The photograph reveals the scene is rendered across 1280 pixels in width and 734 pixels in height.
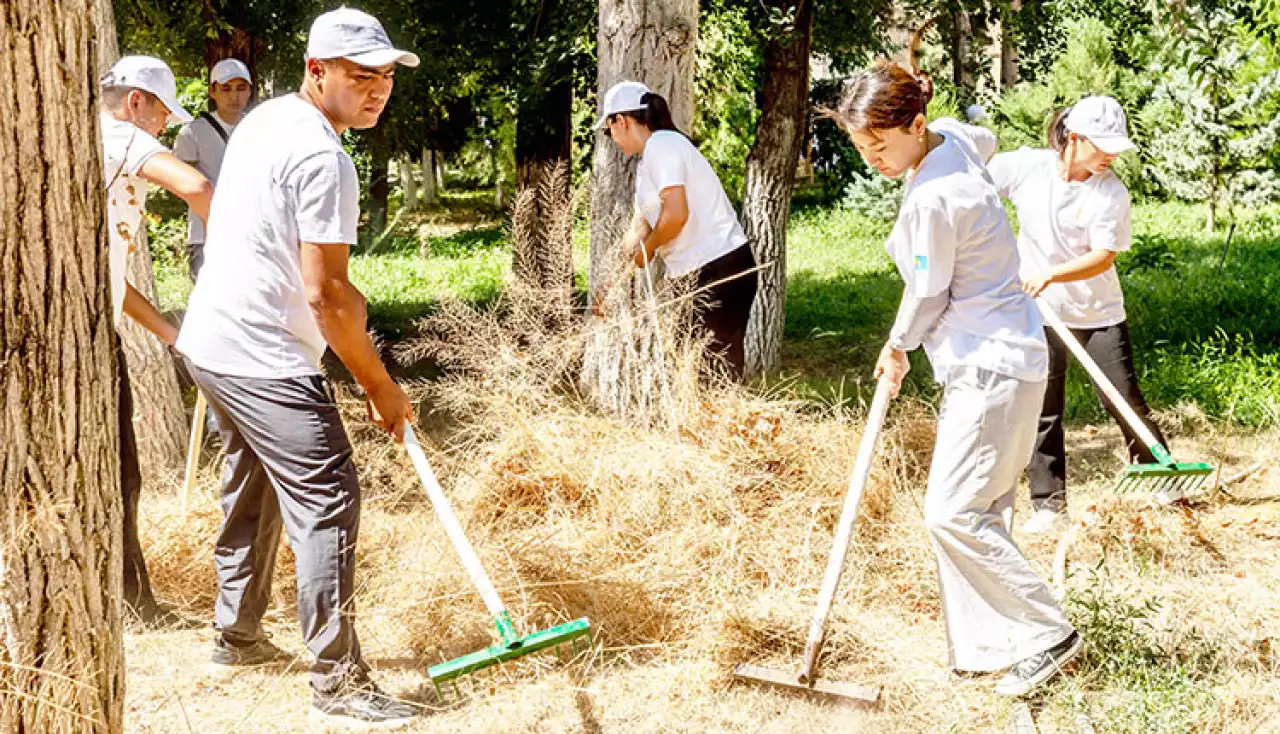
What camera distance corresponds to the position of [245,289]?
11.3 ft

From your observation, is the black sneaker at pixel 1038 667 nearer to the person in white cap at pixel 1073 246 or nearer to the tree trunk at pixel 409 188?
the person in white cap at pixel 1073 246

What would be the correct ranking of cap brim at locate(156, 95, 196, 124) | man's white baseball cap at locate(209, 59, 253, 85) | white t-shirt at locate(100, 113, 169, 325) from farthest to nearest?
man's white baseball cap at locate(209, 59, 253, 85), cap brim at locate(156, 95, 196, 124), white t-shirt at locate(100, 113, 169, 325)

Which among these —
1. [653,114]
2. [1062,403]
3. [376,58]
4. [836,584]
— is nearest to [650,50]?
[653,114]

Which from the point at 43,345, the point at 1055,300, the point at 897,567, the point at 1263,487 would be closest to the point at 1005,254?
the point at 897,567

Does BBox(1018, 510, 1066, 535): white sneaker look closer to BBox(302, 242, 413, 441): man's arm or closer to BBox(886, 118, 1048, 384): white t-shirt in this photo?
BBox(886, 118, 1048, 384): white t-shirt

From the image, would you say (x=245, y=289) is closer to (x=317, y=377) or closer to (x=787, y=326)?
(x=317, y=377)

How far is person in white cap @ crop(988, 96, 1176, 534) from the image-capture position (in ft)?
16.2

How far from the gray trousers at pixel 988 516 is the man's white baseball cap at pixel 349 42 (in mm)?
1791

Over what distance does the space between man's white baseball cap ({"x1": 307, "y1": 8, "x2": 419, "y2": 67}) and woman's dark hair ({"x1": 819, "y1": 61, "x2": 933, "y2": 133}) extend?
3.89 ft

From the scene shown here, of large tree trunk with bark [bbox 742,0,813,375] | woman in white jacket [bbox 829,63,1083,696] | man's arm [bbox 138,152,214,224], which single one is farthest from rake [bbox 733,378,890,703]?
large tree trunk with bark [bbox 742,0,813,375]

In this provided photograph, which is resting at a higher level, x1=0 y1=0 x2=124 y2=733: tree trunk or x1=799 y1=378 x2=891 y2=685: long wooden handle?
x1=0 y1=0 x2=124 y2=733: tree trunk

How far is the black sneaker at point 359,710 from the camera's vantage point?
353 centimetres

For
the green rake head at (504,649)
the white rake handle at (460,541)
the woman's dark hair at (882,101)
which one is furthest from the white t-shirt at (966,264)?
the white rake handle at (460,541)

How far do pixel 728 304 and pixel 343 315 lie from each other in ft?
7.64
